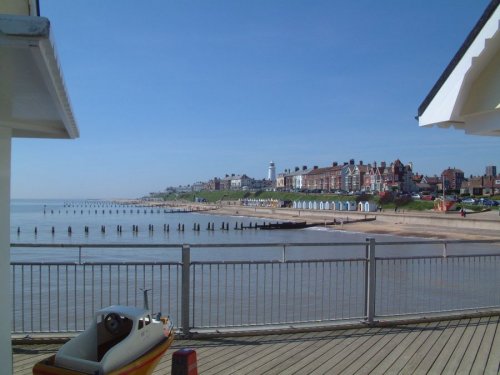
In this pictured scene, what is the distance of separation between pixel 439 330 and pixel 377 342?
125 centimetres

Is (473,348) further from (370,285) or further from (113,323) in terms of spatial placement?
(113,323)

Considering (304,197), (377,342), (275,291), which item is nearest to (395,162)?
(304,197)

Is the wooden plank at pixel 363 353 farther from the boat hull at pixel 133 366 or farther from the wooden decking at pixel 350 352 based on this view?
the boat hull at pixel 133 366

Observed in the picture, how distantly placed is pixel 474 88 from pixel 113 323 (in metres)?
4.64

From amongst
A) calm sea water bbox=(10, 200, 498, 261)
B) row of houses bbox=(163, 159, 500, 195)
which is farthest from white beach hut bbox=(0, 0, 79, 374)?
row of houses bbox=(163, 159, 500, 195)

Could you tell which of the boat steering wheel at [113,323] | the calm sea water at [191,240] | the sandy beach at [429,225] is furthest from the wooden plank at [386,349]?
the sandy beach at [429,225]

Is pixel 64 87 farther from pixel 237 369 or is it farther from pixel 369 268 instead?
pixel 369 268

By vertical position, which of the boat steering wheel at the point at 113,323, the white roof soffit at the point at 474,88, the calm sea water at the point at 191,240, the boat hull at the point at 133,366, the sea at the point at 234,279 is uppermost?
the white roof soffit at the point at 474,88

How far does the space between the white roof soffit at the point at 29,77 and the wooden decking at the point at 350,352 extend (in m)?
3.02

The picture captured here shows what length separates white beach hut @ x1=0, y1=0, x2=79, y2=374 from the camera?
2.20 m

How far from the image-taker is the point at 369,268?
759 cm

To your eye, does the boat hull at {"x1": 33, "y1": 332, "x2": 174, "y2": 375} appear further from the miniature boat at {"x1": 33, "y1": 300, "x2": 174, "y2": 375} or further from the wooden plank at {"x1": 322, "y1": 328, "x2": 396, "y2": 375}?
the wooden plank at {"x1": 322, "y1": 328, "x2": 396, "y2": 375}

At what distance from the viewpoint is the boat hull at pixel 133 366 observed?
155 inches

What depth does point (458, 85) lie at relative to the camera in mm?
5051
